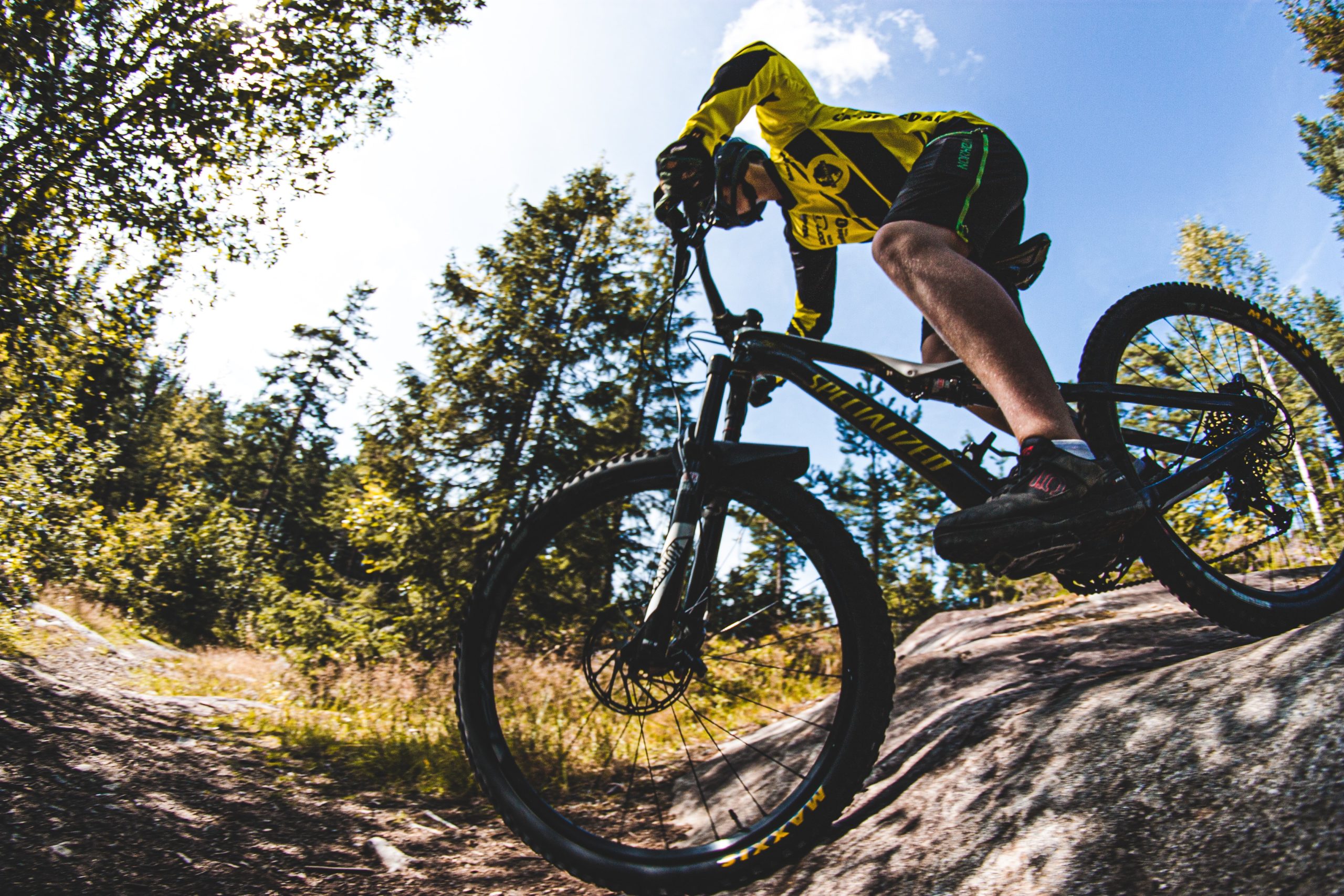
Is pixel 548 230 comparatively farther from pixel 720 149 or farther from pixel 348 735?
pixel 720 149

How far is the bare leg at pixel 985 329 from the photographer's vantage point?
155 cm

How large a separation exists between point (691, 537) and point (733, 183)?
126 centimetres

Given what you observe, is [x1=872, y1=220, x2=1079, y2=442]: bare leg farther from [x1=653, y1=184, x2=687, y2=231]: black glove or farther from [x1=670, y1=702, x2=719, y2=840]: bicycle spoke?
[x1=670, y1=702, x2=719, y2=840]: bicycle spoke

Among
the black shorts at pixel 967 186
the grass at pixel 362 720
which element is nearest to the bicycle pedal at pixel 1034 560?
the black shorts at pixel 967 186

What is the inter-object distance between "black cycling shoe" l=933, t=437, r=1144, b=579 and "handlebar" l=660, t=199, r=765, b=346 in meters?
0.87

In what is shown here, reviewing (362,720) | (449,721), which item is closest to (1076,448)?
(449,721)

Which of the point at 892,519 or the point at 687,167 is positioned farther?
the point at 892,519

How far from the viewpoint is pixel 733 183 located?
6.86 feet

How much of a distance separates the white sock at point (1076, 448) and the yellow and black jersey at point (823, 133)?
0.99 meters

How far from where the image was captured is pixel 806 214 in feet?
7.47

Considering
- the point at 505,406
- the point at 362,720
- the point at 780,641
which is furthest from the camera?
the point at 505,406

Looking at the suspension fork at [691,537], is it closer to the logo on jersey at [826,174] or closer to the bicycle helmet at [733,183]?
the bicycle helmet at [733,183]

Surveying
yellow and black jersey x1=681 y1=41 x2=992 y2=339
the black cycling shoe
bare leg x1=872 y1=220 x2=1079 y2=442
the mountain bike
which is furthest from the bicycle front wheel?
yellow and black jersey x1=681 y1=41 x2=992 y2=339

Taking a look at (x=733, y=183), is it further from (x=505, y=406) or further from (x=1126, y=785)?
(x=505, y=406)
